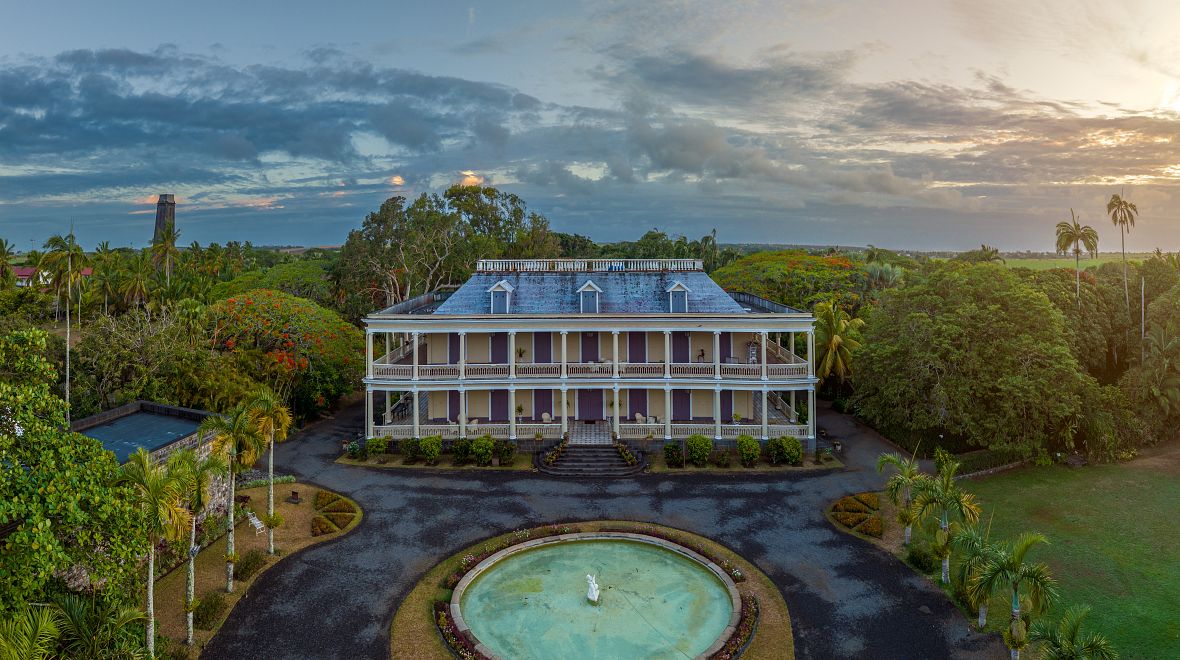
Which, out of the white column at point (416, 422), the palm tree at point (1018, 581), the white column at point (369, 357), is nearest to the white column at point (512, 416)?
the white column at point (416, 422)

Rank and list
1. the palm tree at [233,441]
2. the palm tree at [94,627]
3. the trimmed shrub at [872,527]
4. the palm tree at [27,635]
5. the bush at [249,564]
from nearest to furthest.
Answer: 1. the palm tree at [27,635]
2. the palm tree at [94,627]
3. the palm tree at [233,441]
4. the bush at [249,564]
5. the trimmed shrub at [872,527]

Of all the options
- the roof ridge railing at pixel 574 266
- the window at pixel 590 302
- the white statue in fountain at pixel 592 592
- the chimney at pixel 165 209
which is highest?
the chimney at pixel 165 209

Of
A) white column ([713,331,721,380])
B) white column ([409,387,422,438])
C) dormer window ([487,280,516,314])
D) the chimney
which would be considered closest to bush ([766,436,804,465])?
white column ([713,331,721,380])

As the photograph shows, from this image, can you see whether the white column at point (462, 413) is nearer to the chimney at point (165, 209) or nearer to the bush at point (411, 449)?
the bush at point (411, 449)

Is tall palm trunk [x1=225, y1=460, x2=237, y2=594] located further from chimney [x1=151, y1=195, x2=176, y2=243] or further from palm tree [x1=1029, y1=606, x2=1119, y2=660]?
chimney [x1=151, y1=195, x2=176, y2=243]

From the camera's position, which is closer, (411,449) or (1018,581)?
(1018,581)

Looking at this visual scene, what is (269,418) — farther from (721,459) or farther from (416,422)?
(721,459)

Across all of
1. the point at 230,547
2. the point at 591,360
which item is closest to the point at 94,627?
the point at 230,547
